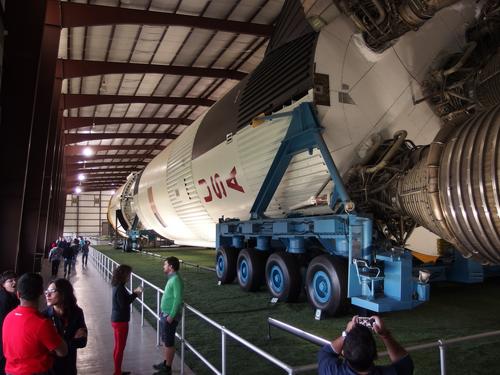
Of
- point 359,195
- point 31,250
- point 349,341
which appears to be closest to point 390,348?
point 349,341

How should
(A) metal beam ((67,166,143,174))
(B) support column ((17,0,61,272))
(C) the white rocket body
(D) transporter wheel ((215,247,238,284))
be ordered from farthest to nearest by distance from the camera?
(A) metal beam ((67,166,143,174)) → (B) support column ((17,0,61,272)) → (D) transporter wheel ((215,247,238,284)) → (C) the white rocket body

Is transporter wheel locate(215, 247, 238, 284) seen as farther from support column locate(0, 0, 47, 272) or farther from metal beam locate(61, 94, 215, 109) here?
metal beam locate(61, 94, 215, 109)

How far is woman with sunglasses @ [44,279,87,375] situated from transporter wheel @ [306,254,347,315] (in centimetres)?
337

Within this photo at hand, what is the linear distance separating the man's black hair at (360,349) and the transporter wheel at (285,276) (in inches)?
187

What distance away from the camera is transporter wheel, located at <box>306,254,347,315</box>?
5.43m

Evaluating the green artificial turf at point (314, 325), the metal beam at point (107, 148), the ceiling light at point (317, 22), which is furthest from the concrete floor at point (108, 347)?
the metal beam at point (107, 148)

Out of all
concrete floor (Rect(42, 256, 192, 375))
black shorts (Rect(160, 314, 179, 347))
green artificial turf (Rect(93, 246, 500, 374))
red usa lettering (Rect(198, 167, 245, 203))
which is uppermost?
red usa lettering (Rect(198, 167, 245, 203))

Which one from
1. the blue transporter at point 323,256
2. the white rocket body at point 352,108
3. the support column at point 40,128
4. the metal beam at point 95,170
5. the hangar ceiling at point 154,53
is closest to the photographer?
the blue transporter at point 323,256

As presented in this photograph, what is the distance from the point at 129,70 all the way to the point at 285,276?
12995 mm

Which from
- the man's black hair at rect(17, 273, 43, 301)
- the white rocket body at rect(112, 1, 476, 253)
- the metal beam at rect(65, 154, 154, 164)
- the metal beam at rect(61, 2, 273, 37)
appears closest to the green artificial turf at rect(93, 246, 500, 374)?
the white rocket body at rect(112, 1, 476, 253)

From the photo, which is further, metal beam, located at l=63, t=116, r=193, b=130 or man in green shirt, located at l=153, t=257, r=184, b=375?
metal beam, located at l=63, t=116, r=193, b=130

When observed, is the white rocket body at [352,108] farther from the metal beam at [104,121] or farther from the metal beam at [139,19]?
the metal beam at [104,121]

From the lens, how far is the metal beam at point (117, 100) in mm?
19734

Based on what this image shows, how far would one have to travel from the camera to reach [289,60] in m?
6.31
